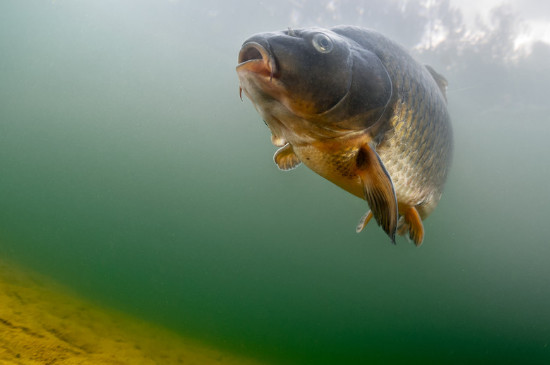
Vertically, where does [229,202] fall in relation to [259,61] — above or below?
above

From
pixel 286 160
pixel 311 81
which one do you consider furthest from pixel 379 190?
pixel 286 160

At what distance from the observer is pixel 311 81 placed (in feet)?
4.39

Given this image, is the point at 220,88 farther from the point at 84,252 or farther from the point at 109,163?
the point at 84,252

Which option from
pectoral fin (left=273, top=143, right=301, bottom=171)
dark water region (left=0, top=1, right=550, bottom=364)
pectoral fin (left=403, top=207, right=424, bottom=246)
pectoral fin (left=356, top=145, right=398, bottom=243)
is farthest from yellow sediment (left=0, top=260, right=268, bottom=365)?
dark water region (left=0, top=1, right=550, bottom=364)

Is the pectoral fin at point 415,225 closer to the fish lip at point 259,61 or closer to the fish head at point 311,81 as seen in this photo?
the fish head at point 311,81

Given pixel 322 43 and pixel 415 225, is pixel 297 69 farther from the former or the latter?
pixel 415 225

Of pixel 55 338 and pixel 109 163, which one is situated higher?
pixel 109 163

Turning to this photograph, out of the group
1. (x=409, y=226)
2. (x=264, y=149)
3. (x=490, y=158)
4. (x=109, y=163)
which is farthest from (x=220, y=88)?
(x=409, y=226)

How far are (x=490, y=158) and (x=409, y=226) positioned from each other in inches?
1831

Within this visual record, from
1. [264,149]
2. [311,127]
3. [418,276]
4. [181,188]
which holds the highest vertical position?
[264,149]

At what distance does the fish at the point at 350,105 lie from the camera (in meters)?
1.31

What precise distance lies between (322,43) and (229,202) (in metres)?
72.2

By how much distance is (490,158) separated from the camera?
39500mm

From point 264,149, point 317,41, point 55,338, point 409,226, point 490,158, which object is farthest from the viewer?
point 264,149
